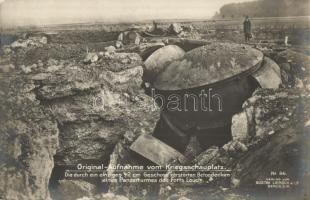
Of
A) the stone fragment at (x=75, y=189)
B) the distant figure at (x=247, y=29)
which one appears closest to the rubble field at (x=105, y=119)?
the stone fragment at (x=75, y=189)

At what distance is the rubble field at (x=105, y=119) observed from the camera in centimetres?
367

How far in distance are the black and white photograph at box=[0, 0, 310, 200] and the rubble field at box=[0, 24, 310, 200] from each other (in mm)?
11

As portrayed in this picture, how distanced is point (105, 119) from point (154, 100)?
0.56 metres

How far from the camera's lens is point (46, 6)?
383 cm

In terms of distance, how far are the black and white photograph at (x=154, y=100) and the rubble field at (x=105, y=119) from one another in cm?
1

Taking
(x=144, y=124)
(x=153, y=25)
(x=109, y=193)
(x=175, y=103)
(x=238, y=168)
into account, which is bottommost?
(x=109, y=193)

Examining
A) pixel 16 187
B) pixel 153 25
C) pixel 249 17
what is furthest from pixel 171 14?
pixel 16 187

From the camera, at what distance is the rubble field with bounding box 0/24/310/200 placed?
12.0 ft

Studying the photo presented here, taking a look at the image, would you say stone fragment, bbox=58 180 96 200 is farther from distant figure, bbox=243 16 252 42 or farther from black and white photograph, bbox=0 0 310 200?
distant figure, bbox=243 16 252 42

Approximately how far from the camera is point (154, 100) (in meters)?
3.83

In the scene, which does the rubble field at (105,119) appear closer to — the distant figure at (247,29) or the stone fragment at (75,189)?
the stone fragment at (75,189)

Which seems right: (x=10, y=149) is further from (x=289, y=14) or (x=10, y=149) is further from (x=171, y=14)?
(x=289, y=14)

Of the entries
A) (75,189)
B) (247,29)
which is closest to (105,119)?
(75,189)

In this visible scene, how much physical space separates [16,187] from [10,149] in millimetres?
397
